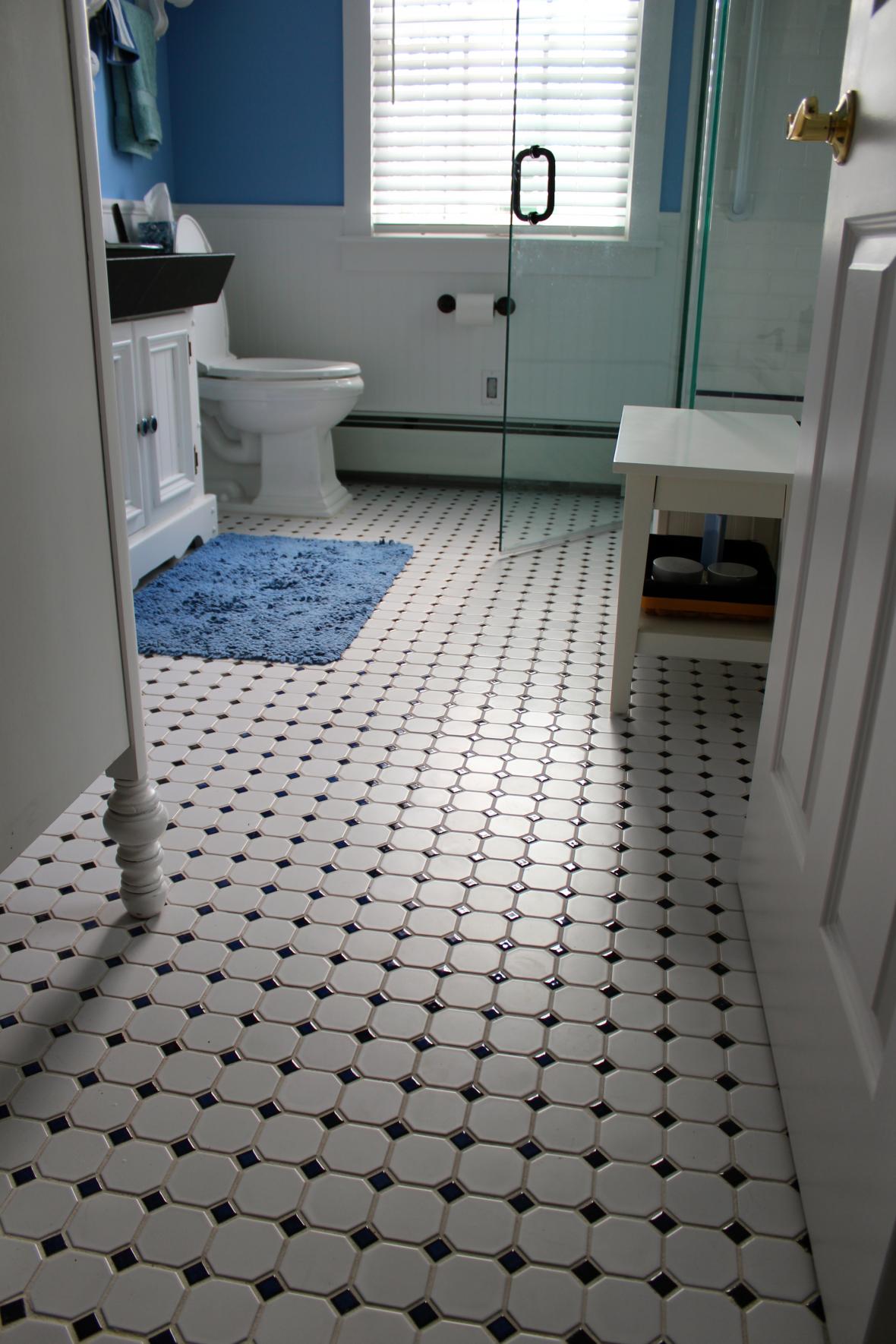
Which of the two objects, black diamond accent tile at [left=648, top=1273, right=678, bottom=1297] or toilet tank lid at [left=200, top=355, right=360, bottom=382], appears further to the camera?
toilet tank lid at [left=200, top=355, right=360, bottom=382]

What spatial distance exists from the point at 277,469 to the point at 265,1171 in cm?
291

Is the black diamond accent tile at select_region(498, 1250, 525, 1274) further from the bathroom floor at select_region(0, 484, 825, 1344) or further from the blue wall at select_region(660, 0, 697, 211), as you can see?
the blue wall at select_region(660, 0, 697, 211)

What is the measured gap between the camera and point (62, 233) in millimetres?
1156

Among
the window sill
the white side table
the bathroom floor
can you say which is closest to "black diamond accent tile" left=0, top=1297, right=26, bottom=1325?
the bathroom floor

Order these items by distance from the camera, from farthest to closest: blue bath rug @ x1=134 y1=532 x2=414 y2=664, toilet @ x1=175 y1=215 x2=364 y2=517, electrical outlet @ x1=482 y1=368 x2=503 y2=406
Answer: electrical outlet @ x1=482 y1=368 x2=503 y2=406
toilet @ x1=175 y1=215 x2=364 y2=517
blue bath rug @ x1=134 y1=532 x2=414 y2=664

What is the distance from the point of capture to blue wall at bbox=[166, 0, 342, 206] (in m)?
3.82

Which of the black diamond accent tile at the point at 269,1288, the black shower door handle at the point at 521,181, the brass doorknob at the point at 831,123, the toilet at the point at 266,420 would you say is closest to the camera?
the black diamond accent tile at the point at 269,1288

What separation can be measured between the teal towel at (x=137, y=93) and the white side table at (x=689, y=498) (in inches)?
87.4

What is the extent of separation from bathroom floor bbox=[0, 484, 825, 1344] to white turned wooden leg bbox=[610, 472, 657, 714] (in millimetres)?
84

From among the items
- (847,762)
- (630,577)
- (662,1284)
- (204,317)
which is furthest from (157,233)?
(662,1284)

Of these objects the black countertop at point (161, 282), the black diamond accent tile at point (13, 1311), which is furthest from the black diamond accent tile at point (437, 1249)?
the black countertop at point (161, 282)

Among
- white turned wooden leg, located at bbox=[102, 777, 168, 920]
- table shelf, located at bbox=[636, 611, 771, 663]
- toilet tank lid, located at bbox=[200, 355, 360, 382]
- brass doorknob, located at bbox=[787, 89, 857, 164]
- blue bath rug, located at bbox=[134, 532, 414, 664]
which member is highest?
brass doorknob, located at bbox=[787, 89, 857, 164]

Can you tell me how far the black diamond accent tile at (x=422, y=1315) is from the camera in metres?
0.97

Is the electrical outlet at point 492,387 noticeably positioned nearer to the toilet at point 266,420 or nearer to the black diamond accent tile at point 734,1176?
the toilet at point 266,420
